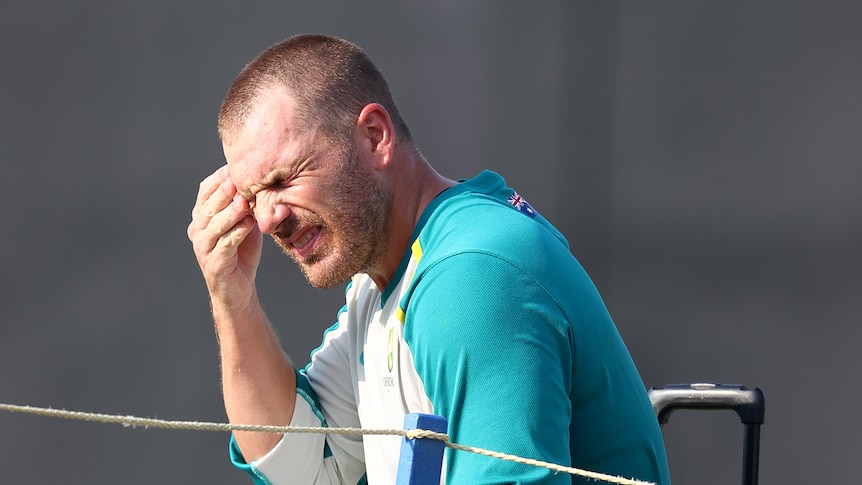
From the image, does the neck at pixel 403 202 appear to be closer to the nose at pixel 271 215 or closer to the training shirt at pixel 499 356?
the training shirt at pixel 499 356

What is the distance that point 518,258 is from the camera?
1.28 m

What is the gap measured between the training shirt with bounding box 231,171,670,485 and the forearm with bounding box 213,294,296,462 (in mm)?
147

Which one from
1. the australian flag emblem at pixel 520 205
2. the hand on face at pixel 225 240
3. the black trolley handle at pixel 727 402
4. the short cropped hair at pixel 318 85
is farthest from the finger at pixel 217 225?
the black trolley handle at pixel 727 402

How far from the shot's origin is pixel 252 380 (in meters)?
1.70

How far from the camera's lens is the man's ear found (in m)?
1.55

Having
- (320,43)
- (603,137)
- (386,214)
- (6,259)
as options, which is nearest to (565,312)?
(386,214)

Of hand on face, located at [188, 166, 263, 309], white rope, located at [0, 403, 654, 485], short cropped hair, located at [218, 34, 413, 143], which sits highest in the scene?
short cropped hair, located at [218, 34, 413, 143]

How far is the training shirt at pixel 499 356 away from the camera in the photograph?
1205 millimetres

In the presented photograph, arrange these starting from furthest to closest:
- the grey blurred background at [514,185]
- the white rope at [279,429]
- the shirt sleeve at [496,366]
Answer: the grey blurred background at [514,185]
the shirt sleeve at [496,366]
the white rope at [279,429]

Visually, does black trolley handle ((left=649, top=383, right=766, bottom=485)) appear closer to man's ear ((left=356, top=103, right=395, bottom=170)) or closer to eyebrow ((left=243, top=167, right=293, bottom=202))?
man's ear ((left=356, top=103, right=395, bottom=170))

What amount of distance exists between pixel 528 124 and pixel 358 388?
1.02m

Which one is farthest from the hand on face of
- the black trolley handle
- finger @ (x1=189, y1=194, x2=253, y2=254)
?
the black trolley handle

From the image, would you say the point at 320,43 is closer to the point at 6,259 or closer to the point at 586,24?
the point at 586,24

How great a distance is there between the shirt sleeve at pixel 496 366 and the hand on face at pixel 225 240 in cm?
46
